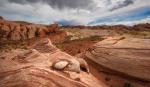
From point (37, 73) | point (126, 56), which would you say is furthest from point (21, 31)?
point (37, 73)

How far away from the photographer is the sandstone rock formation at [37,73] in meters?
8.58

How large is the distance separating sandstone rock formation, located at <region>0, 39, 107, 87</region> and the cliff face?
3973 cm

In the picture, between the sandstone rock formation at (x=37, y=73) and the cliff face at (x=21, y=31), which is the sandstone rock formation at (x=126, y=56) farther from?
the cliff face at (x=21, y=31)

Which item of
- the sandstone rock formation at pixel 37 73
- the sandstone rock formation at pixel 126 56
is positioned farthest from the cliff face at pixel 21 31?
the sandstone rock formation at pixel 37 73

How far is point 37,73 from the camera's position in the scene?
29.3 ft

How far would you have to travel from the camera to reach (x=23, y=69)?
9.33 m

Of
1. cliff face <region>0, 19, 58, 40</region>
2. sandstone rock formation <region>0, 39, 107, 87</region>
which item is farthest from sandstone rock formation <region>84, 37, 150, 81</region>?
cliff face <region>0, 19, 58, 40</region>

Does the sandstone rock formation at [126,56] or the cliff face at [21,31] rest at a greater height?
the sandstone rock formation at [126,56]

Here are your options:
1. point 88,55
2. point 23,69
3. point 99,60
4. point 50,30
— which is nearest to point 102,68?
point 99,60

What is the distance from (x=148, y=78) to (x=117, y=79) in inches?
59.3

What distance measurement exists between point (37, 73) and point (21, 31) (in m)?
45.8

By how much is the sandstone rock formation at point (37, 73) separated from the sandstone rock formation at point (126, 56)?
49.7 inches

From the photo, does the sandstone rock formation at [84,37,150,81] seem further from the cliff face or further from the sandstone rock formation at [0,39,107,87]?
the cliff face

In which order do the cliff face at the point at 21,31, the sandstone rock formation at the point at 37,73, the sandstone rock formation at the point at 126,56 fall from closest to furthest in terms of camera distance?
the sandstone rock formation at the point at 37,73 < the sandstone rock formation at the point at 126,56 < the cliff face at the point at 21,31
